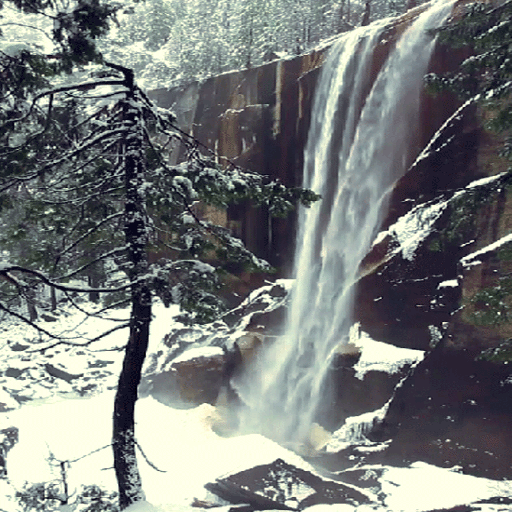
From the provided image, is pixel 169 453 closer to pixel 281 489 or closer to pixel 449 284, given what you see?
pixel 281 489

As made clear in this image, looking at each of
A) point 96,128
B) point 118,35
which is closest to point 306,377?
point 96,128

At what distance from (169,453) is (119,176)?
42.5ft

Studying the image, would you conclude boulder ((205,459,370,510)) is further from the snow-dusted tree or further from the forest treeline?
the forest treeline

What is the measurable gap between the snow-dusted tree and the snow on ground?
16.0 ft

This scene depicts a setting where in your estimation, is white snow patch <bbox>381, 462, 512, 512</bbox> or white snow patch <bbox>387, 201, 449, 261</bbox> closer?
white snow patch <bbox>381, 462, 512, 512</bbox>

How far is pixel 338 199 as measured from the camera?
63.6 feet

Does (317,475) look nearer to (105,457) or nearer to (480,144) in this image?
(105,457)

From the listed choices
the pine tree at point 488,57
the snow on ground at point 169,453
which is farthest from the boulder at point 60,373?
the pine tree at point 488,57

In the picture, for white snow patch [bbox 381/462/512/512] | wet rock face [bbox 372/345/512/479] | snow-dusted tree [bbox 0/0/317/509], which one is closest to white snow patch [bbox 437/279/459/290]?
wet rock face [bbox 372/345/512/479]

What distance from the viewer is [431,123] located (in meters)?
16.7

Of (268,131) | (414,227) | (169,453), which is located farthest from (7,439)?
(268,131)

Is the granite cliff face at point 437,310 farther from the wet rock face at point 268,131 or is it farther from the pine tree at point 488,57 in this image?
the pine tree at point 488,57

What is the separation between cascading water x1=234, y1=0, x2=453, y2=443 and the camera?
1766cm

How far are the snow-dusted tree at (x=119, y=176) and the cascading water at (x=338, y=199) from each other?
1178 cm
